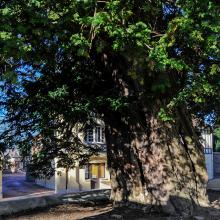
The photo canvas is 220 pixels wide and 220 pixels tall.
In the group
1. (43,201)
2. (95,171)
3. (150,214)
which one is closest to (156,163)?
(150,214)

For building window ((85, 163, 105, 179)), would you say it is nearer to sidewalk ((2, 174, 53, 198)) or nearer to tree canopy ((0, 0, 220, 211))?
sidewalk ((2, 174, 53, 198))

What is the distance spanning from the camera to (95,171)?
45.7 metres

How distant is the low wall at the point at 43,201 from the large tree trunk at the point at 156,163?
2065 mm

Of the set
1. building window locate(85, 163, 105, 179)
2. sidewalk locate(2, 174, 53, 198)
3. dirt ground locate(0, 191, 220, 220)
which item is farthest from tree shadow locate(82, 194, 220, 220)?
sidewalk locate(2, 174, 53, 198)

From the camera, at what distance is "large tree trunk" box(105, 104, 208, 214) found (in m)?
11.6

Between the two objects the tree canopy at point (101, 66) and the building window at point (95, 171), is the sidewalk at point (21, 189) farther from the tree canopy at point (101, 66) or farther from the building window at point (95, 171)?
the tree canopy at point (101, 66)

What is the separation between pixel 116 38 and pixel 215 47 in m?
1.67

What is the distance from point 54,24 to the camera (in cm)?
849

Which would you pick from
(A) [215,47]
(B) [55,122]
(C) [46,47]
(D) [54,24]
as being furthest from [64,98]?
(A) [215,47]

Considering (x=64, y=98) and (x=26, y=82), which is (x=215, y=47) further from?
(x=26, y=82)

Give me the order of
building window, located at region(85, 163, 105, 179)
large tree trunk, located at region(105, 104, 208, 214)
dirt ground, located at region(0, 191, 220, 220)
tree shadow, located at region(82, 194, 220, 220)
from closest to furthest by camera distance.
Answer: tree shadow, located at region(82, 194, 220, 220), dirt ground, located at region(0, 191, 220, 220), large tree trunk, located at region(105, 104, 208, 214), building window, located at region(85, 163, 105, 179)

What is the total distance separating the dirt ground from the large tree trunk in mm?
428

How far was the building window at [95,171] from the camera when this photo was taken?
44.4 m

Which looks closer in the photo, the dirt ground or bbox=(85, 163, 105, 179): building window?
the dirt ground
